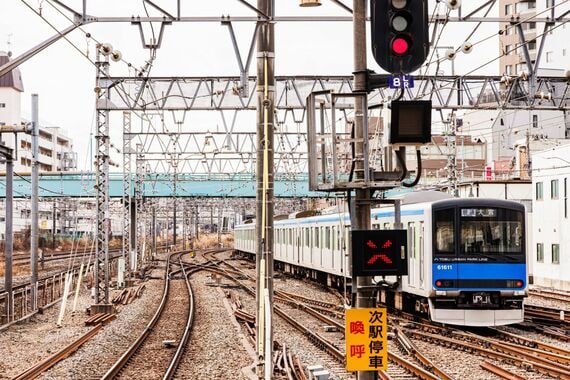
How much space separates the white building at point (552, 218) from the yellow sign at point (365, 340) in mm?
22833

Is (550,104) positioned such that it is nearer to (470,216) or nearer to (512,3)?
(470,216)

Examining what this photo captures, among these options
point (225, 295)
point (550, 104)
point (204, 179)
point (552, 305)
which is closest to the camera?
point (550, 104)

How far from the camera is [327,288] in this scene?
2762 centimetres

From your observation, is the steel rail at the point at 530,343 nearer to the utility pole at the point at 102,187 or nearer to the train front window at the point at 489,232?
the train front window at the point at 489,232

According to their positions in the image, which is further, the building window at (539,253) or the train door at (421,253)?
the building window at (539,253)

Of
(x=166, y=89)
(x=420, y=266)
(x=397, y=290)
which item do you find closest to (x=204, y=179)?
(x=166, y=89)

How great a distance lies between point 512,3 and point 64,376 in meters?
61.2

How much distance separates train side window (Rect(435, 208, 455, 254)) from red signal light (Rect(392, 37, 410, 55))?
384 inches

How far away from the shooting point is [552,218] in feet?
96.8

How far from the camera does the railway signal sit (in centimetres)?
579

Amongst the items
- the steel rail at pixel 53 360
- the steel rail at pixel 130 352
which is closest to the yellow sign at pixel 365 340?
the steel rail at pixel 130 352

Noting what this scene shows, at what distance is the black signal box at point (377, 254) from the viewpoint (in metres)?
6.16

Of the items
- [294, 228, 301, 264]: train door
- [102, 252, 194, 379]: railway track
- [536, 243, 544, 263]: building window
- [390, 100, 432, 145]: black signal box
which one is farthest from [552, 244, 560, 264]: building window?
[390, 100, 432, 145]: black signal box

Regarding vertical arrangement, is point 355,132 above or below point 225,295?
above
